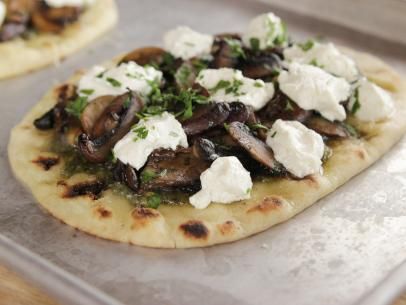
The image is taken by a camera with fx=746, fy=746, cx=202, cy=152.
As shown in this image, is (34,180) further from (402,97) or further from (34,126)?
(402,97)

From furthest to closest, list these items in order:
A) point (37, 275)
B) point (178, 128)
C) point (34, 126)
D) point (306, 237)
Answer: point (34, 126), point (178, 128), point (306, 237), point (37, 275)

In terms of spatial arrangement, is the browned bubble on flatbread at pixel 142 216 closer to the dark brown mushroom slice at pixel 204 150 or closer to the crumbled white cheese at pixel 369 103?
the dark brown mushroom slice at pixel 204 150

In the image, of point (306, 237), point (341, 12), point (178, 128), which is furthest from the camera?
point (341, 12)

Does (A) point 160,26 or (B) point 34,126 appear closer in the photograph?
(B) point 34,126

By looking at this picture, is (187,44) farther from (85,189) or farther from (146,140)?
(85,189)

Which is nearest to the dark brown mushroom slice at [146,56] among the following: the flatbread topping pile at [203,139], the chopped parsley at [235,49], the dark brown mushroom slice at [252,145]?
the flatbread topping pile at [203,139]

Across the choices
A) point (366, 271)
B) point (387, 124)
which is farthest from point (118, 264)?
point (387, 124)

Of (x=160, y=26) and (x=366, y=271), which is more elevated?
(x=366, y=271)

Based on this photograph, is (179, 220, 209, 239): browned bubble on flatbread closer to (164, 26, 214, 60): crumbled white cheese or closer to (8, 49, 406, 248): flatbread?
(8, 49, 406, 248): flatbread
